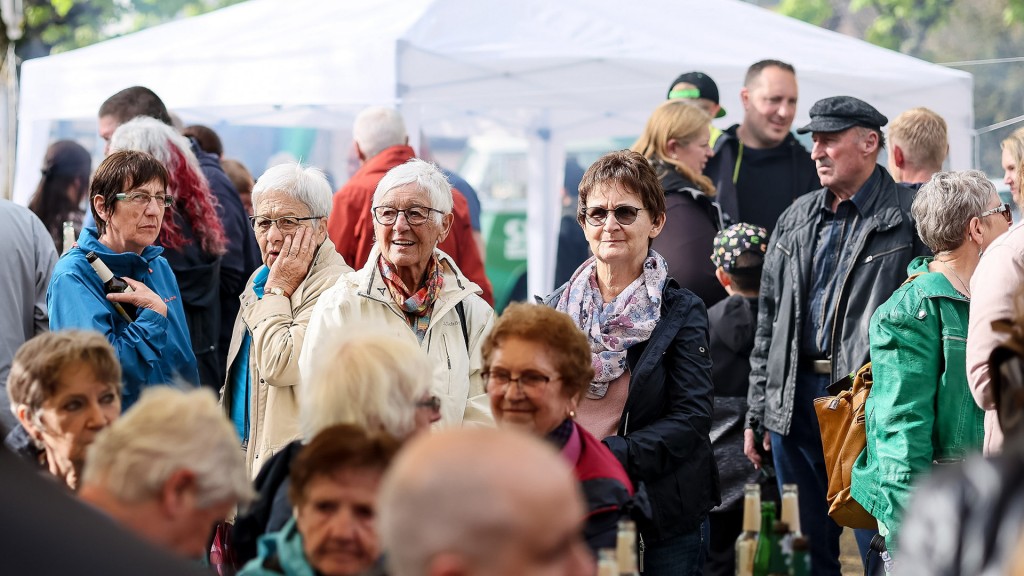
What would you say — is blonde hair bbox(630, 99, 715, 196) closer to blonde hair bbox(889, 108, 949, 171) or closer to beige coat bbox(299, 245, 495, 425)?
blonde hair bbox(889, 108, 949, 171)

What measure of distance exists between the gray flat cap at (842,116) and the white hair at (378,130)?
2132 mm

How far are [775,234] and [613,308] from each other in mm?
1652

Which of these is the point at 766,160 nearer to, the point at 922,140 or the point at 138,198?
the point at 922,140

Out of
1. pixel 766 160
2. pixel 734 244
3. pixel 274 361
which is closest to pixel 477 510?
pixel 274 361

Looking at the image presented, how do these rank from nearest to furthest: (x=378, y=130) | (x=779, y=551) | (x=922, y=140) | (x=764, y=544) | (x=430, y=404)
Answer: (x=779, y=551), (x=764, y=544), (x=430, y=404), (x=922, y=140), (x=378, y=130)

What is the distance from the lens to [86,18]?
24.4 metres

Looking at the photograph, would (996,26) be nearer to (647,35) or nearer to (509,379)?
(647,35)

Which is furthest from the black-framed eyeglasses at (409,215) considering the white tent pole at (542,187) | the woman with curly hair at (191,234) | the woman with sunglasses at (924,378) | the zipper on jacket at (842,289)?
the white tent pole at (542,187)

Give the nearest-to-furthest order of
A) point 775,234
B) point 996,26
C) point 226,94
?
point 775,234
point 226,94
point 996,26

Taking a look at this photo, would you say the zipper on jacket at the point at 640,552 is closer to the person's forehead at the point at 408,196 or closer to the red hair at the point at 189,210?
the person's forehead at the point at 408,196

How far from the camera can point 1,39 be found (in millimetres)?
6141

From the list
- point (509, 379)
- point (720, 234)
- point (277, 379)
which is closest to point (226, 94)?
point (720, 234)

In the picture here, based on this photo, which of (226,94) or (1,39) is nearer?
(1,39)

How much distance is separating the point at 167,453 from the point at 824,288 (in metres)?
3.31
